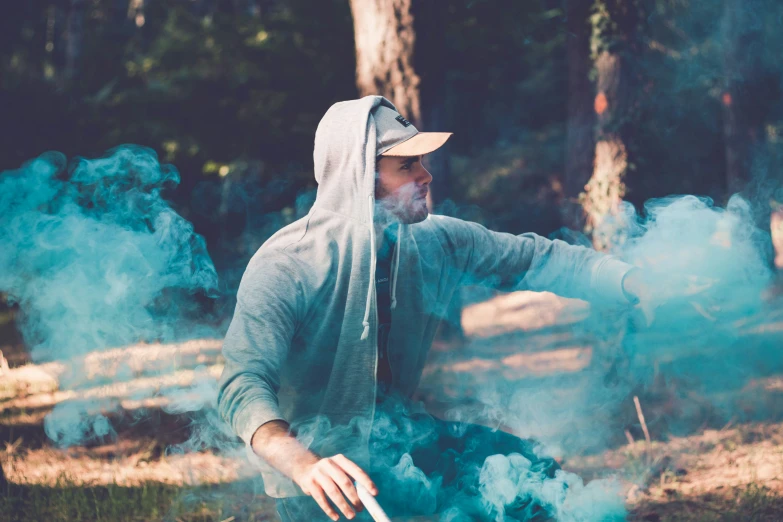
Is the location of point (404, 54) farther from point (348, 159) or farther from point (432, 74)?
point (348, 159)

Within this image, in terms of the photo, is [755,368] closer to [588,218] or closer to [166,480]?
[588,218]

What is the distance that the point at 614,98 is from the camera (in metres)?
5.88

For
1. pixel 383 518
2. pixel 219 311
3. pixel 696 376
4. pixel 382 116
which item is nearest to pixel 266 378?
pixel 383 518

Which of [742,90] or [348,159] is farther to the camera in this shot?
[742,90]

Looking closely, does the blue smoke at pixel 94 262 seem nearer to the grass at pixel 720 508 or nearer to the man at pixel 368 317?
the man at pixel 368 317

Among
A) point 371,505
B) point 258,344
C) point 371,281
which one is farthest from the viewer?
point 371,281

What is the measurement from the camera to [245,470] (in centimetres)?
453

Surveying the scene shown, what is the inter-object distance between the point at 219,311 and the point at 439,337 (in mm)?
2774

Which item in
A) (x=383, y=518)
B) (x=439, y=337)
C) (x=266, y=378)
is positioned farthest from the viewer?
(x=439, y=337)

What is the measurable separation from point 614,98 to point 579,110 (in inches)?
22.2

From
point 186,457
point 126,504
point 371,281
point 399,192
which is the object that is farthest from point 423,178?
point 186,457

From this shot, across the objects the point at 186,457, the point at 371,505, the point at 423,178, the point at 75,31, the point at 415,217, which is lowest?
the point at 186,457

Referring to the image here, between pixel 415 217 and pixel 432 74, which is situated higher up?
pixel 432 74

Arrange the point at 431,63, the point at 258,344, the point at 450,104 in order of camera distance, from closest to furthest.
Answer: the point at 258,344 → the point at 431,63 → the point at 450,104
